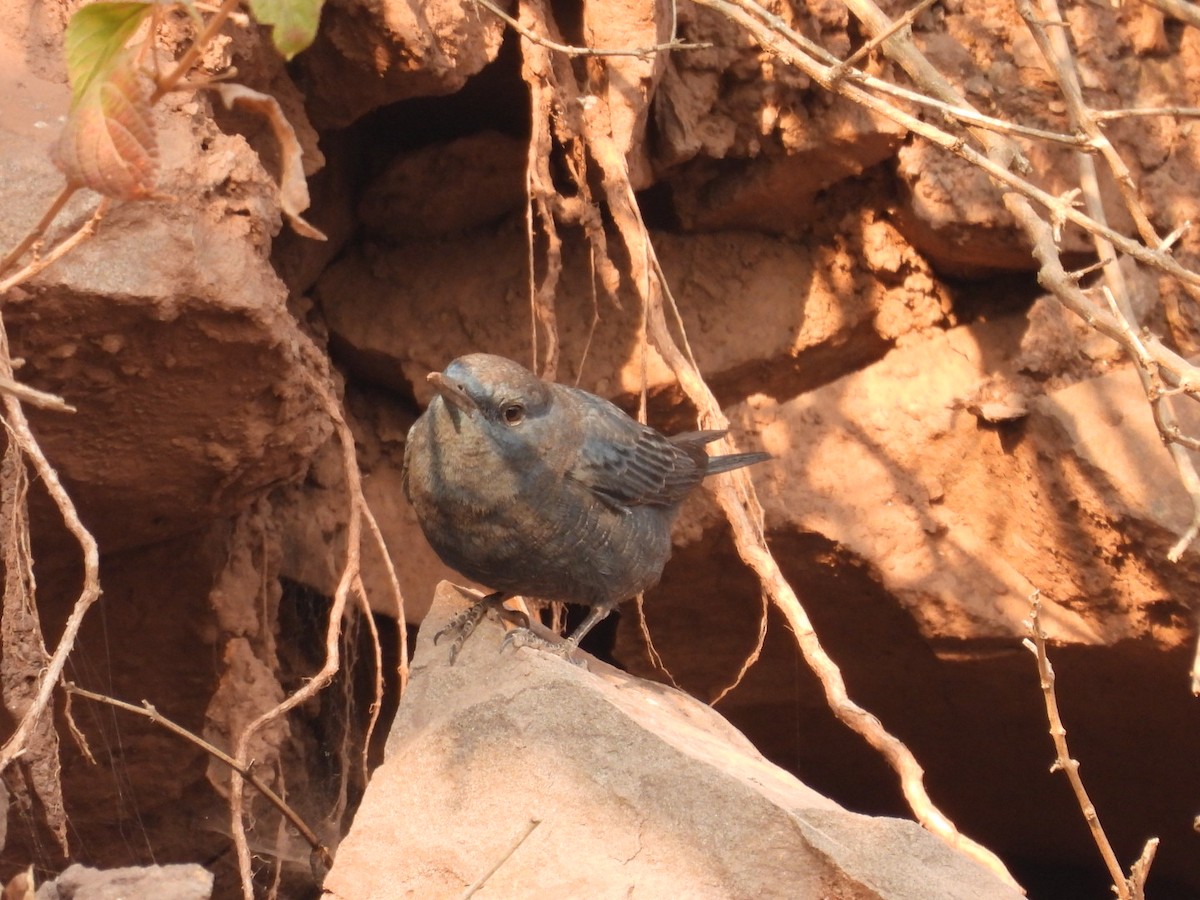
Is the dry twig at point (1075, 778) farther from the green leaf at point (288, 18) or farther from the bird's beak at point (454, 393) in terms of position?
the green leaf at point (288, 18)

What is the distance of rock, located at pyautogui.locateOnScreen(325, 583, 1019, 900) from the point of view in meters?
2.65

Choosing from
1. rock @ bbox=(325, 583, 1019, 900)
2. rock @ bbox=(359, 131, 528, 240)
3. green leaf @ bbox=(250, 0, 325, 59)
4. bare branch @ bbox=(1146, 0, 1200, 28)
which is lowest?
rock @ bbox=(325, 583, 1019, 900)

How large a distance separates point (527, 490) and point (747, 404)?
7.47ft

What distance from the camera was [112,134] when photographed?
173cm

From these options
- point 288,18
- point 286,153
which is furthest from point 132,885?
point 288,18

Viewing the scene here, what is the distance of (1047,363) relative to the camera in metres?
5.18

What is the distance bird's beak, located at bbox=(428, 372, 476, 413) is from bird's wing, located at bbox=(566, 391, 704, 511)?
40 cm

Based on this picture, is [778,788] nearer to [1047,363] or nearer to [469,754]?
[469,754]

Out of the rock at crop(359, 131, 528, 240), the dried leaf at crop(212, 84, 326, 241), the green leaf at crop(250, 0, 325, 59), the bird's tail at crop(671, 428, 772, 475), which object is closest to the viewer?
the green leaf at crop(250, 0, 325, 59)

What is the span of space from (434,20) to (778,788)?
247 cm

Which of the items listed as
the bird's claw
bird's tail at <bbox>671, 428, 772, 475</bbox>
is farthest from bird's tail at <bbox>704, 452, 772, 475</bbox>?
the bird's claw

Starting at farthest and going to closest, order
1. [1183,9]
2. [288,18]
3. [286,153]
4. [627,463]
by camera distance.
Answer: [627,463] → [1183,9] → [286,153] → [288,18]

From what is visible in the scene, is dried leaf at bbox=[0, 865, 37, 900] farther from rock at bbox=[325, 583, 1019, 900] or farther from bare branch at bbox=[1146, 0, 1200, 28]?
bare branch at bbox=[1146, 0, 1200, 28]

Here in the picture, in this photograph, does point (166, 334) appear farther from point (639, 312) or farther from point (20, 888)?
point (639, 312)
